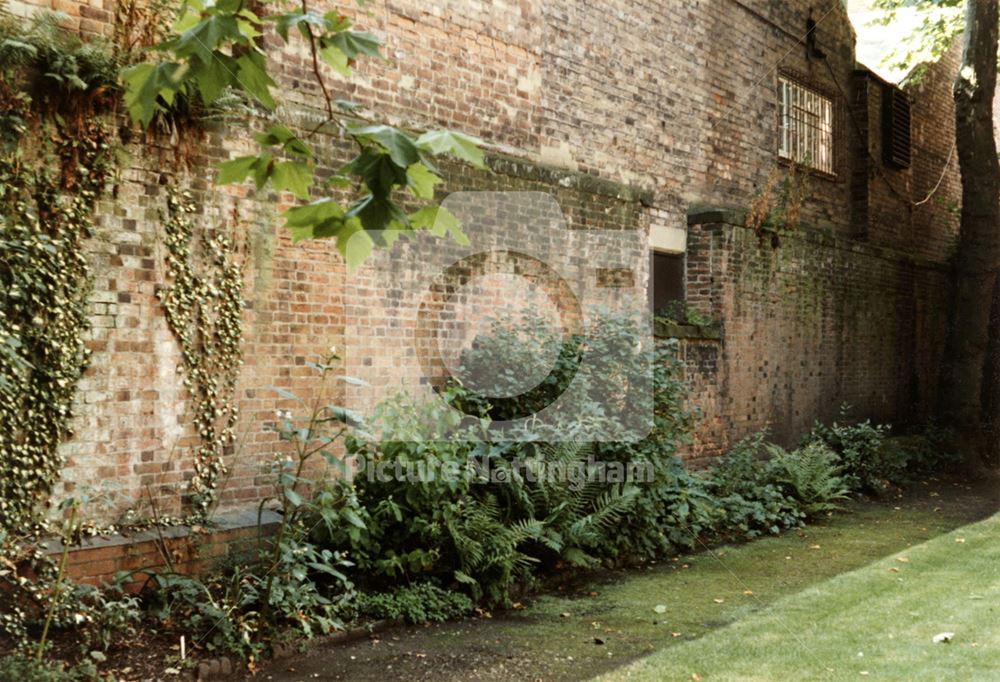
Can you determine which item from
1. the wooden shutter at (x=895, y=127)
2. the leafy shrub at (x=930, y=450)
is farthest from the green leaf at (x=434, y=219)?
the wooden shutter at (x=895, y=127)

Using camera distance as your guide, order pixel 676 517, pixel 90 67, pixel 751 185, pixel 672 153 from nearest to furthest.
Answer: pixel 90 67
pixel 676 517
pixel 672 153
pixel 751 185

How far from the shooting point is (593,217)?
10250 mm

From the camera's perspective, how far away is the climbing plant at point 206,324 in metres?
6.38

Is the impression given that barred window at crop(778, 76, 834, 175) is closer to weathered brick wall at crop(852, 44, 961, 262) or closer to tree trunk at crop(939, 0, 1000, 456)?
weathered brick wall at crop(852, 44, 961, 262)

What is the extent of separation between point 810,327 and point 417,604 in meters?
9.55

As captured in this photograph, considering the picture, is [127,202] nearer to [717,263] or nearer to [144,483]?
[144,483]

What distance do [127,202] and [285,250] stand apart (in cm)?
134

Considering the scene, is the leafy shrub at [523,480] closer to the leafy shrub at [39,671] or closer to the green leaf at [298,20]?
the leafy shrub at [39,671]

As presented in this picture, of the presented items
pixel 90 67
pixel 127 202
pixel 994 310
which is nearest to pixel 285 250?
pixel 127 202

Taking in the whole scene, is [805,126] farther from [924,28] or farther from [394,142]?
[394,142]

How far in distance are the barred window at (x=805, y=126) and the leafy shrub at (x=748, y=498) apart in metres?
5.36

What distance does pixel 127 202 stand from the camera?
6.11 meters

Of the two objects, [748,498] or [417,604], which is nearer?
[417,604]

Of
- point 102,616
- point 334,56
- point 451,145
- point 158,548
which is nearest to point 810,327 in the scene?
point 158,548
